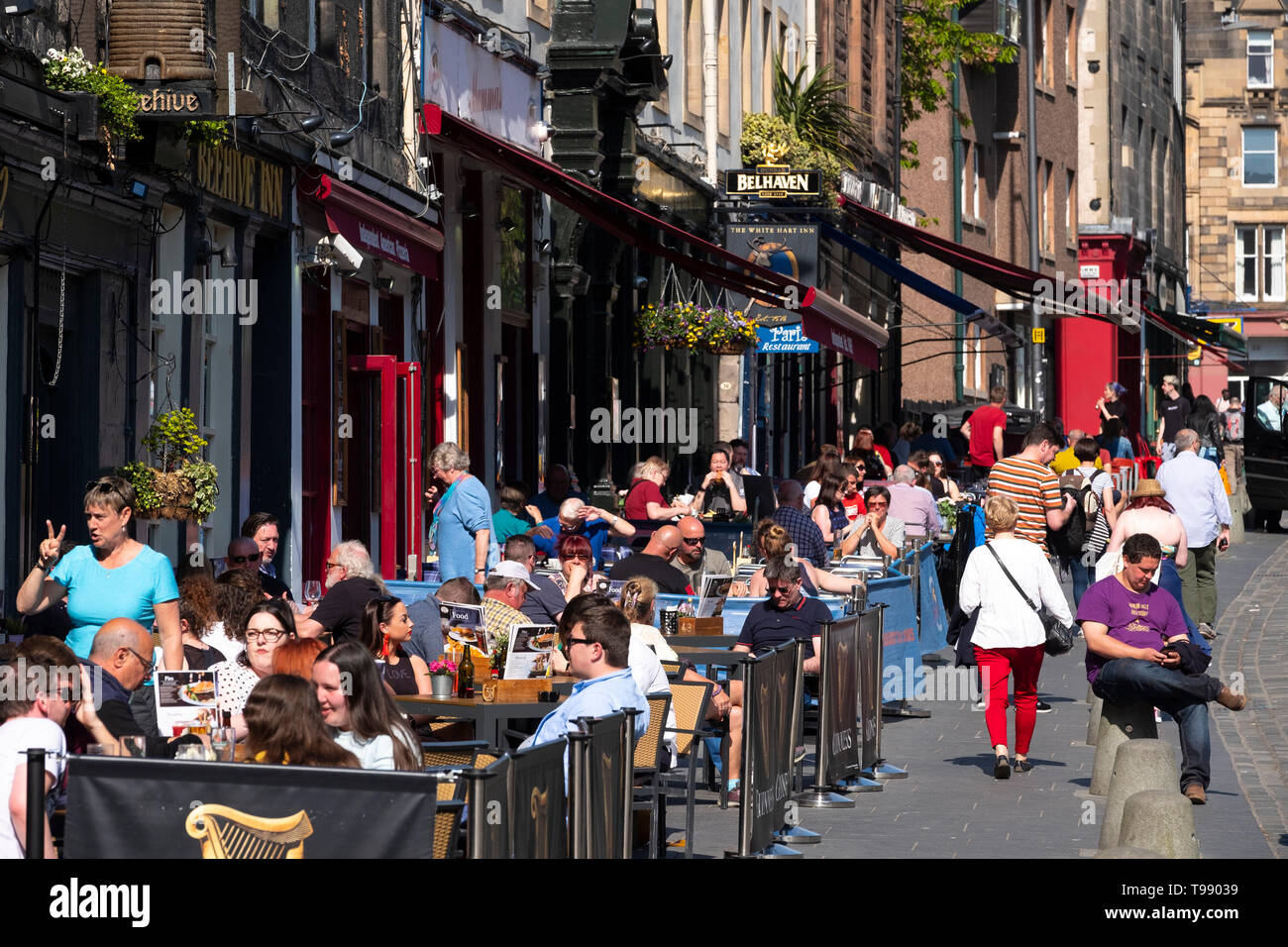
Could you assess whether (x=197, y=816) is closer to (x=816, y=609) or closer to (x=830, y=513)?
(x=816, y=609)

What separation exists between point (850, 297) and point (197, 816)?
112 feet

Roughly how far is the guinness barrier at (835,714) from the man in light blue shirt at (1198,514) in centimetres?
848

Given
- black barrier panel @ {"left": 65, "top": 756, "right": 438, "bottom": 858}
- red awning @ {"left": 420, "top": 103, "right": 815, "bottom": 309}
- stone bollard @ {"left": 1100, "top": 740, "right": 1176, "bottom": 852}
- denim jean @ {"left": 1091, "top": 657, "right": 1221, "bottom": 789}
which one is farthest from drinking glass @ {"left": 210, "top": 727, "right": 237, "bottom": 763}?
red awning @ {"left": 420, "top": 103, "right": 815, "bottom": 309}

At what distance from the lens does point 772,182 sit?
2878 centimetres

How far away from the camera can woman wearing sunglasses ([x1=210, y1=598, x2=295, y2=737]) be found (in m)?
10.4

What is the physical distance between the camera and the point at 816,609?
528 inches

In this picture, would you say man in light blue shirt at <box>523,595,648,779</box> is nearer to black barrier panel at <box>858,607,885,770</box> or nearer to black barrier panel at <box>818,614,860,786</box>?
black barrier panel at <box>818,614,860,786</box>

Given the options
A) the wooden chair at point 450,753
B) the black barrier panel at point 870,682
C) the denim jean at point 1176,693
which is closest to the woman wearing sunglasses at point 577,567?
the black barrier panel at point 870,682

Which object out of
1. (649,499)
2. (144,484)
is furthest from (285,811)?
(649,499)

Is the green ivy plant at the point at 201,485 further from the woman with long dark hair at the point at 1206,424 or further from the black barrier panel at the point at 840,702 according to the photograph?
the woman with long dark hair at the point at 1206,424

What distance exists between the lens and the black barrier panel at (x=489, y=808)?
621 cm

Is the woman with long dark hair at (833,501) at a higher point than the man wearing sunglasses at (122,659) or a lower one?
higher

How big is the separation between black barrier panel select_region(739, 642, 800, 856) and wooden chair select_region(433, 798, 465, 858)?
3.17m

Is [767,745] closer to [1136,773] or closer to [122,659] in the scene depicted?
[1136,773]
